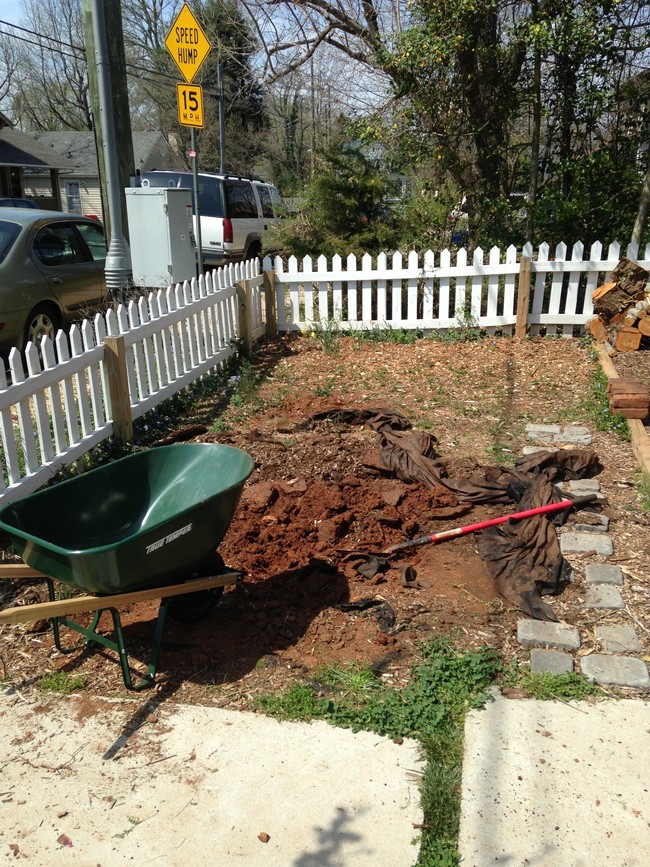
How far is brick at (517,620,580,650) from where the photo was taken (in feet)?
11.1

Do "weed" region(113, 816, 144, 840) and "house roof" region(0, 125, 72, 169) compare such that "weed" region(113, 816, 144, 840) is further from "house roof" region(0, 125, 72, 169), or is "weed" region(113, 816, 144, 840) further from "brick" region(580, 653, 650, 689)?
Answer: "house roof" region(0, 125, 72, 169)

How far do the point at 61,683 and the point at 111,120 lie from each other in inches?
278

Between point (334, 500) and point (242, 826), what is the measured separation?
94.5 inches

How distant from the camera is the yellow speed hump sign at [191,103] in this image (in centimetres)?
791

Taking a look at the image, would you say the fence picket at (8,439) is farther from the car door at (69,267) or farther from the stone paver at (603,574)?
the car door at (69,267)

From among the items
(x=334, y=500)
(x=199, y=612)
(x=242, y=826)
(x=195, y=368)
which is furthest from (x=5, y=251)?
(x=242, y=826)

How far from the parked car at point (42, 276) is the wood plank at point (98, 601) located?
17.1ft

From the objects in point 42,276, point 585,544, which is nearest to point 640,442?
point 585,544

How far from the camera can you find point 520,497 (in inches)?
186

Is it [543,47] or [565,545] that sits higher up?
[543,47]

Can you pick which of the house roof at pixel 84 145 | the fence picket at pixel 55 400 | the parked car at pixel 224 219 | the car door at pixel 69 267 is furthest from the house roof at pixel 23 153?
the fence picket at pixel 55 400

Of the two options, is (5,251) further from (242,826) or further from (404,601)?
(242,826)

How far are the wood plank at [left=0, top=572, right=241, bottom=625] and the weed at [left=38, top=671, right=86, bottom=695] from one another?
0.34m

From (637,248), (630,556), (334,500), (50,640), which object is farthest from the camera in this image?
(637,248)
